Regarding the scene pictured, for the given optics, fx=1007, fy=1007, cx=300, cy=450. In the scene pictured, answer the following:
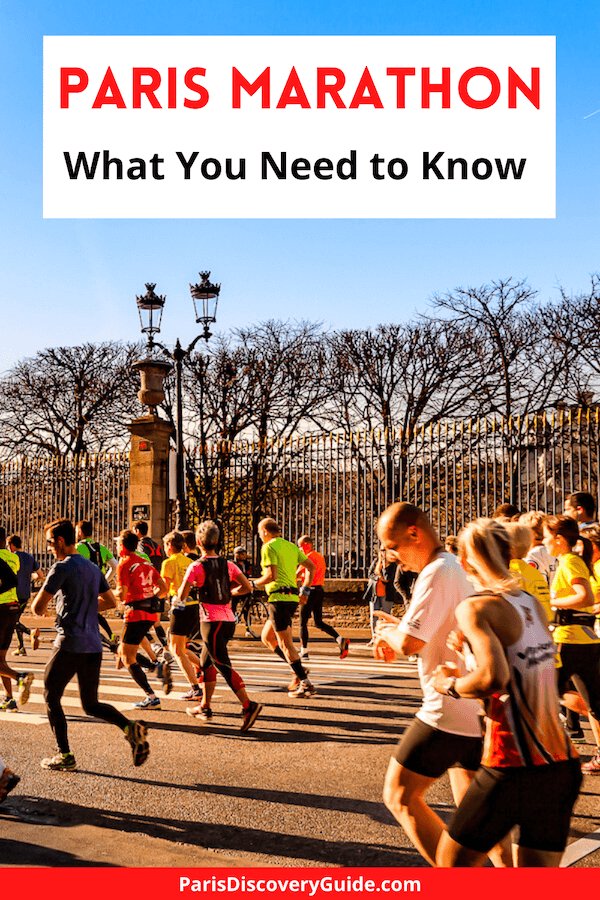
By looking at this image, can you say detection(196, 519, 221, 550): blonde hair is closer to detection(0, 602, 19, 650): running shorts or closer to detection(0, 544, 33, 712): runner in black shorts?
detection(0, 544, 33, 712): runner in black shorts

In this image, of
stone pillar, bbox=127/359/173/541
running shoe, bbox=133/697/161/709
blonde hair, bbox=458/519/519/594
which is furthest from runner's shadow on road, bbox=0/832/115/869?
stone pillar, bbox=127/359/173/541

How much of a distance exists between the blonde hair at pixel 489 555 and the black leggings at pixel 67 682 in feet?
13.8

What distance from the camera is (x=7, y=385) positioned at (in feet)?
133

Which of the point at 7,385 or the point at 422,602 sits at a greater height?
the point at 7,385

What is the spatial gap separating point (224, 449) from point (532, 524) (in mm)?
14603

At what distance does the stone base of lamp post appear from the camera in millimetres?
21578

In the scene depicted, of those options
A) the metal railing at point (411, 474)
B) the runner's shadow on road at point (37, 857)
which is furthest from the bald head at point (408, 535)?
the metal railing at point (411, 474)

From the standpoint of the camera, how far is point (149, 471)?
2166 cm

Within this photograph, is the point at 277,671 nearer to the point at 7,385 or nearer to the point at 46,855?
the point at 46,855

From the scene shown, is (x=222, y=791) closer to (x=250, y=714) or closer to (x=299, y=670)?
(x=250, y=714)

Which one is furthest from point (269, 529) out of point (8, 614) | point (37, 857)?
point (37, 857)

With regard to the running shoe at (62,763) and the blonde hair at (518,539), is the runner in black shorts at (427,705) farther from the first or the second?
the running shoe at (62,763)

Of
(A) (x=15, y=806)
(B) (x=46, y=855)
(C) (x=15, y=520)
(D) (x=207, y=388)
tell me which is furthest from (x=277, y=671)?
(D) (x=207, y=388)
